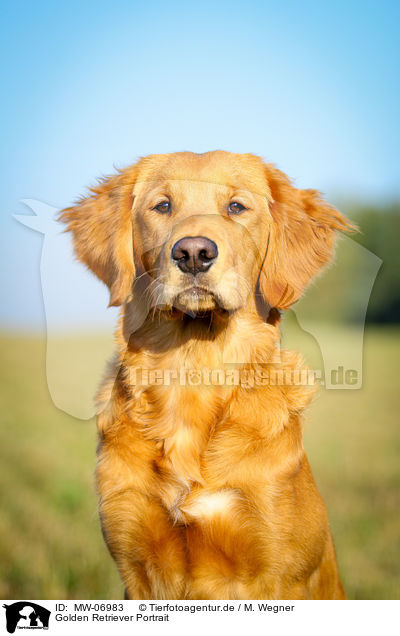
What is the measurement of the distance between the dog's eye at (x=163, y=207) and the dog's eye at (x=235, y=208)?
0.88 feet

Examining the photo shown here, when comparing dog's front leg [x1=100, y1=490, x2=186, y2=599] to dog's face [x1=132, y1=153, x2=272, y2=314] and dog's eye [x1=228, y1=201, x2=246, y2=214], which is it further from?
dog's eye [x1=228, y1=201, x2=246, y2=214]

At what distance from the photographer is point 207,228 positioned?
227 centimetres

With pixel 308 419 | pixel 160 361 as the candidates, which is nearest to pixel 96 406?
Result: pixel 160 361

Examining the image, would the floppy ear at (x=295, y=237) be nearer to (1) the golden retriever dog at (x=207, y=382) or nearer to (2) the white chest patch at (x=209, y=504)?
(1) the golden retriever dog at (x=207, y=382)

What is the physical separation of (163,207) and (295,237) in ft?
2.04

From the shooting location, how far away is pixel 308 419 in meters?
2.57

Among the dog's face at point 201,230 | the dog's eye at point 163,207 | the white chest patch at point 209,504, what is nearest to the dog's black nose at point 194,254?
the dog's face at point 201,230

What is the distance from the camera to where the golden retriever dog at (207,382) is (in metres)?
2.28

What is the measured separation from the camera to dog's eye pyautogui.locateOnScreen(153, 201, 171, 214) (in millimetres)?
2516
